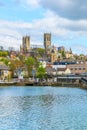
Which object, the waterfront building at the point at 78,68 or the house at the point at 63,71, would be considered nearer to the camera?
the house at the point at 63,71

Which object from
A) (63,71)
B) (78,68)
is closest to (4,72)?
(63,71)

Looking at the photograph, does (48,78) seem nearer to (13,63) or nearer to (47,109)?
(13,63)

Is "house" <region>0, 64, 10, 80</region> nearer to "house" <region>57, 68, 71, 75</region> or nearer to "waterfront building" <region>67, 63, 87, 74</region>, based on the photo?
"house" <region>57, 68, 71, 75</region>

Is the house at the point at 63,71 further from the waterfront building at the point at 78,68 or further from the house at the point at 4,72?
the house at the point at 4,72

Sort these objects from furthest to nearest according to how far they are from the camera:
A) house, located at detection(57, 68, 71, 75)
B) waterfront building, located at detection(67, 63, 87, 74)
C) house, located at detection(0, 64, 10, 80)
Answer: waterfront building, located at detection(67, 63, 87, 74)
house, located at detection(57, 68, 71, 75)
house, located at detection(0, 64, 10, 80)

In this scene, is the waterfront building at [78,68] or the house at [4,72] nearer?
the house at [4,72]

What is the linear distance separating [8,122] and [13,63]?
11439 cm

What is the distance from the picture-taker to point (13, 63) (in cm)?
14600

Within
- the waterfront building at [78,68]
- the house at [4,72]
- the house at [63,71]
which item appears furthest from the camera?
the waterfront building at [78,68]

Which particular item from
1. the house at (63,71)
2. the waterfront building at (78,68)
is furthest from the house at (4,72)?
the waterfront building at (78,68)

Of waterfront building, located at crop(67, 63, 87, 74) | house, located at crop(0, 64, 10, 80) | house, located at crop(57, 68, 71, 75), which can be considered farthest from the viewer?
waterfront building, located at crop(67, 63, 87, 74)

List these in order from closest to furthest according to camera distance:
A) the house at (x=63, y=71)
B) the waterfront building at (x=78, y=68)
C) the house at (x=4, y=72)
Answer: the house at (x=4, y=72), the house at (x=63, y=71), the waterfront building at (x=78, y=68)

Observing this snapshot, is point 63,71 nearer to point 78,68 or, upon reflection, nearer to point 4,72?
point 78,68

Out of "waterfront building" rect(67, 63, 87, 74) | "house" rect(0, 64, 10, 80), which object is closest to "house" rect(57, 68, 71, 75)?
"waterfront building" rect(67, 63, 87, 74)
